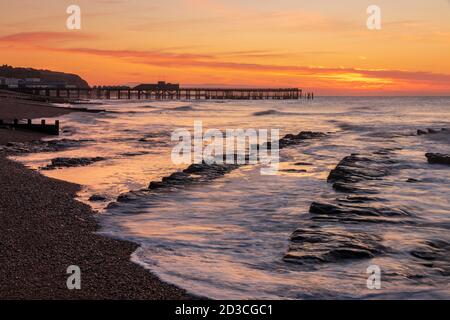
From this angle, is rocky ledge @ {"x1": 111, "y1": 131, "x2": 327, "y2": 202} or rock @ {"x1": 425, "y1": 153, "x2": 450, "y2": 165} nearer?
rocky ledge @ {"x1": 111, "y1": 131, "x2": 327, "y2": 202}

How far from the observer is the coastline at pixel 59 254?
553 cm

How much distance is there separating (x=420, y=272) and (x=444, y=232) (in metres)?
2.46

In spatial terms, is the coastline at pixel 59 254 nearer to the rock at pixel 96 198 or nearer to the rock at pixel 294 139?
the rock at pixel 96 198

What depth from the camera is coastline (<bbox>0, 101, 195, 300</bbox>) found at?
5531 millimetres

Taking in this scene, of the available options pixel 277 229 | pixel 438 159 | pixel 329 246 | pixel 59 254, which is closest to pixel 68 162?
pixel 277 229

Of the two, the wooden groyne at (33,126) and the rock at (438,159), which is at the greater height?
the wooden groyne at (33,126)

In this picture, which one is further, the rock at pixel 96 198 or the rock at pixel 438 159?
the rock at pixel 438 159

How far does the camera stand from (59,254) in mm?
6707

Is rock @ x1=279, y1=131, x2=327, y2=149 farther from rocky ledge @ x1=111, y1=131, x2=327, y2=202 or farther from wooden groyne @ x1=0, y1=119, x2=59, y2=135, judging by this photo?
wooden groyne @ x1=0, y1=119, x2=59, y2=135

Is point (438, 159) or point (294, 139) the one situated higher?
point (294, 139)

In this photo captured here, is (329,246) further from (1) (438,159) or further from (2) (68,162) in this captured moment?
(1) (438,159)

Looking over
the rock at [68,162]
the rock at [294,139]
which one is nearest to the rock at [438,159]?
the rock at [294,139]

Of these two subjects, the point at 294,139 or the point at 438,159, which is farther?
the point at 294,139

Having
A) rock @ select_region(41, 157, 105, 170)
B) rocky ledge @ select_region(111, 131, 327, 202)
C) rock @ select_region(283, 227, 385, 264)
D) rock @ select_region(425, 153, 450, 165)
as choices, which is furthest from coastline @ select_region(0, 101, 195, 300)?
rock @ select_region(425, 153, 450, 165)
